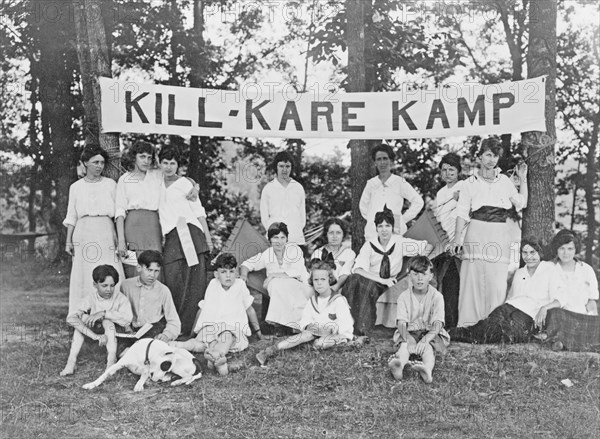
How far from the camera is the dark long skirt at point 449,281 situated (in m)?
6.72

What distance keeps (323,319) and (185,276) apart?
1414mm

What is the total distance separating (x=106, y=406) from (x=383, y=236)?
287 centimetres

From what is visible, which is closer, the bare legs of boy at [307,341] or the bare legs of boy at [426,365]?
the bare legs of boy at [426,365]

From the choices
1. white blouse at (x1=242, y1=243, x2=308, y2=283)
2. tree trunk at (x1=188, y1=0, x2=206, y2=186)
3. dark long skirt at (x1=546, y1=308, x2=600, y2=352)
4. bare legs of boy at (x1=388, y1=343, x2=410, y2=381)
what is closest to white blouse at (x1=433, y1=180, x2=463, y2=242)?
dark long skirt at (x1=546, y1=308, x2=600, y2=352)

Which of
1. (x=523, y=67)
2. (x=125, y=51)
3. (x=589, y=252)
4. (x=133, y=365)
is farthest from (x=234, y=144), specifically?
(x=133, y=365)

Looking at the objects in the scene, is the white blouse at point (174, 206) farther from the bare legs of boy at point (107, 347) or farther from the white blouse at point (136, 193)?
the bare legs of boy at point (107, 347)

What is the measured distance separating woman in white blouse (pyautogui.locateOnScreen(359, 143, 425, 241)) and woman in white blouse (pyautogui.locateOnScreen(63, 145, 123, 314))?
248 cm

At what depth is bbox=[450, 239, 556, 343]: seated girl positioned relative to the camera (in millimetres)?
6090

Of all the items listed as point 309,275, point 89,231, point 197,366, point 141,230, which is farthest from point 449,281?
point 89,231

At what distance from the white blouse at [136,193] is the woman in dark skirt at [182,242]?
11 cm

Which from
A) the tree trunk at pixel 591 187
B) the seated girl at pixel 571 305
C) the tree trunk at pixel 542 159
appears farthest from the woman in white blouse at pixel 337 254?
the tree trunk at pixel 591 187

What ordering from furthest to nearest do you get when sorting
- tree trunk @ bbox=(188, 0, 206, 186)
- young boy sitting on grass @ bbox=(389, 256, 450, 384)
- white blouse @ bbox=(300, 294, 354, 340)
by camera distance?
tree trunk @ bbox=(188, 0, 206, 186)
white blouse @ bbox=(300, 294, 354, 340)
young boy sitting on grass @ bbox=(389, 256, 450, 384)

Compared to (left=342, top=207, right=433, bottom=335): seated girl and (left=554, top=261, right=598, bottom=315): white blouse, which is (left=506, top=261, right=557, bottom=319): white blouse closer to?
(left=554, top=261, right=598, bottom=315): white blouse

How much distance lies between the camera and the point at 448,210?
688 cm
